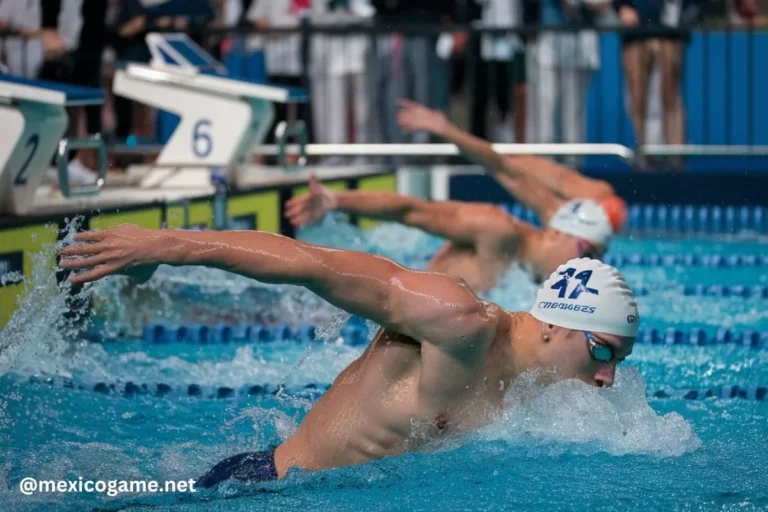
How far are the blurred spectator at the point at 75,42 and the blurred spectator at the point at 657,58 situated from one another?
353cm

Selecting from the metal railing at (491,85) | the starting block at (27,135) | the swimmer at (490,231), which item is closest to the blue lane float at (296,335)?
the swimmer at (490,231)

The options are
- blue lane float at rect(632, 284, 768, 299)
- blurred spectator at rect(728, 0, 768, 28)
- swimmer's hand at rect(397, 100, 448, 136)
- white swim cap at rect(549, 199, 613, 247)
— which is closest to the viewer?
white swim cap at rect(549, 199, 613, 247)

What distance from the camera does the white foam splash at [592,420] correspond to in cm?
280

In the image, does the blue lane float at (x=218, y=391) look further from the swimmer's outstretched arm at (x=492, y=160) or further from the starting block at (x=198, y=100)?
the starting block at (x=198, y=100)

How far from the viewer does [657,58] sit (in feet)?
28.5

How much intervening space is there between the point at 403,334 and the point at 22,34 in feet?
18.8

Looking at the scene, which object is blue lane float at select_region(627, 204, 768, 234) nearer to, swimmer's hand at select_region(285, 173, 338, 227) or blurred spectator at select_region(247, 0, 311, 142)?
blurred spectator at select_region(247, 0, 311, 142)

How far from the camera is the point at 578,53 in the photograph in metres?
8.85

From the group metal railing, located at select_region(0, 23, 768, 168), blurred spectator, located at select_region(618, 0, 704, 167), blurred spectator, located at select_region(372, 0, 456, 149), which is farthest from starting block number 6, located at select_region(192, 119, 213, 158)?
blurred spectator, located at select_region(618, 0, 704, 167)

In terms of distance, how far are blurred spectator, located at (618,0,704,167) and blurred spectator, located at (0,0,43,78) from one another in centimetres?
389

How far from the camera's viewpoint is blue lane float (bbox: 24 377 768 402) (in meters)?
4.16

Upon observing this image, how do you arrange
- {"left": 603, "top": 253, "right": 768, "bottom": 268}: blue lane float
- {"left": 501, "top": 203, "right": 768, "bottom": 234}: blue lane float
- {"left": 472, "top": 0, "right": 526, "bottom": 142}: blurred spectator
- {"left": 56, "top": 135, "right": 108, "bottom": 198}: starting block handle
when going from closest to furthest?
{"left": 56, "top": 135, "right": 108, "bottom": 198}: starting block handle < {"left": 603, "top": 253, "right": 768, "bottom": 268}: blue lane float < {"left": 501, "top": 203, "right": 768, "bottom": 234}: blue lane float < {"left": 472, "top": 0, "right": 526, "bottom": 142}: blurred spectator

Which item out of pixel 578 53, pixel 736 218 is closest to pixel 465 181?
pixel 578 53

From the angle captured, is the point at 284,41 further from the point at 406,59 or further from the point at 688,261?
the point at 688,261
